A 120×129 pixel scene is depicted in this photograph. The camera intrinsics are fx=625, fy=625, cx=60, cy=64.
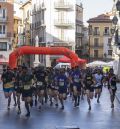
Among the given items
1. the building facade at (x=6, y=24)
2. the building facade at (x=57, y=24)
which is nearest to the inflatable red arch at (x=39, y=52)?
the building facade at (x=6, y=24)

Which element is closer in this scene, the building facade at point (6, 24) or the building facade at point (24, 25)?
the building facade at point (6, 24)

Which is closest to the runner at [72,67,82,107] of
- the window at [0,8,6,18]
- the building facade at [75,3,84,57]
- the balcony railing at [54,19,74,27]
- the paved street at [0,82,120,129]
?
the paved street at [0,82,120,129]

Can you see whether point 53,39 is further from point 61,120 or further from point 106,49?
point 61,120

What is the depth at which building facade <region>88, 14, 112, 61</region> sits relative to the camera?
124 metres

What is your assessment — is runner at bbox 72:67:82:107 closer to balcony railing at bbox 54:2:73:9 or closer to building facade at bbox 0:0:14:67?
building facade at bbox 0:0:14:67

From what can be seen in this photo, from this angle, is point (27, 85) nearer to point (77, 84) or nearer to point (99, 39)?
point (77, 84)

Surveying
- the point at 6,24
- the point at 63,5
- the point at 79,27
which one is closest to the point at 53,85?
the point at 6,24

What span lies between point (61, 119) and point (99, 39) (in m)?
104

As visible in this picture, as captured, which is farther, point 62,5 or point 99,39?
point 99,39

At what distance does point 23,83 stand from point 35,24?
86487 mm

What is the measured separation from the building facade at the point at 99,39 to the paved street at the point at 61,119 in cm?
9713

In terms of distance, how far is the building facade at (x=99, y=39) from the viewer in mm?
123812

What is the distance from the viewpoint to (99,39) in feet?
409

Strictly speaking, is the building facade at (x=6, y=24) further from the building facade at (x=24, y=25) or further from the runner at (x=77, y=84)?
the runner at (x=77, y=84)
